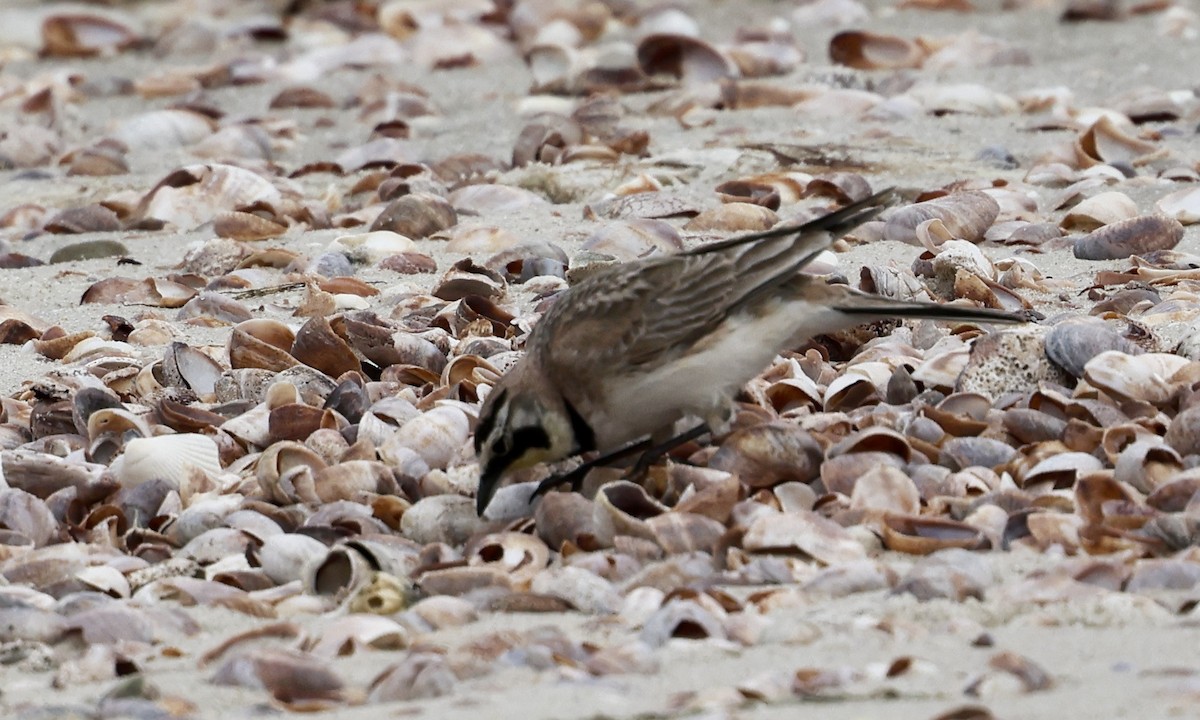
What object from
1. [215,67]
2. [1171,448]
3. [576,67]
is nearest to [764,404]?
[1171,448]

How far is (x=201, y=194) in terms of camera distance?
8625 mm

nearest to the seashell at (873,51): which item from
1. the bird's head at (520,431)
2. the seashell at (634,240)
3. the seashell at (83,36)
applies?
the seashell at (634,240)

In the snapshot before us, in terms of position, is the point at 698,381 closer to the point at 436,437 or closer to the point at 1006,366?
the point at 436,437

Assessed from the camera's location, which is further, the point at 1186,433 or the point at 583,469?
the point at 583,469

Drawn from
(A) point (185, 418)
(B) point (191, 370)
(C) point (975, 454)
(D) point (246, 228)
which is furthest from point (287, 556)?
(D) point (246, 228)

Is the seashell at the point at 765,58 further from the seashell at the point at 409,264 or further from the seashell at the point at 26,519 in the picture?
the seashell at the point at 26,519

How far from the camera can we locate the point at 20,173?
1001 centimetres

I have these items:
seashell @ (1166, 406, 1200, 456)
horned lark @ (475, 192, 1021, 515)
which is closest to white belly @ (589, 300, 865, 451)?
horned lark @ (475, 192, 1021, 515)

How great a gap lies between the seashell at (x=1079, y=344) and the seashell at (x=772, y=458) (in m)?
0.84

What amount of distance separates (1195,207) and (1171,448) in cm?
304

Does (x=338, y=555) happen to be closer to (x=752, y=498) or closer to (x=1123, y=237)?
(x=752, y=498)

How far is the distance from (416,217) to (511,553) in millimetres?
3625

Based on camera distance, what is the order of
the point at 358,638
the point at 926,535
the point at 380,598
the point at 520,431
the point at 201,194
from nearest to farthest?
the point at 358,638 → the point at 380,598 → the point at 926,535 → the point at 520,431 → the point at 201,194

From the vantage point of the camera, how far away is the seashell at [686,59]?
36.2ft
